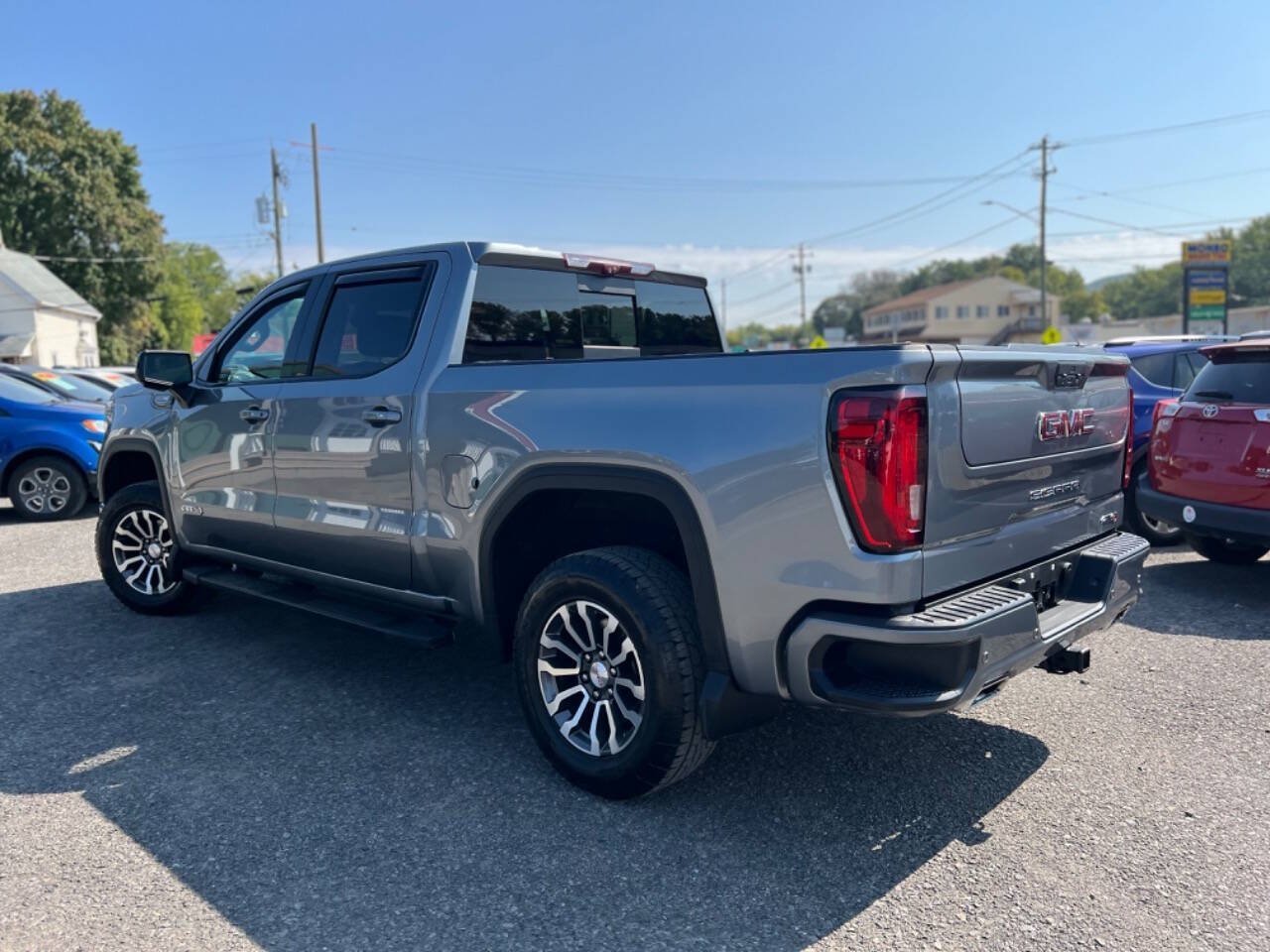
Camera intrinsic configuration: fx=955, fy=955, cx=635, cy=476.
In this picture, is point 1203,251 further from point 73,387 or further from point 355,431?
point 355,431

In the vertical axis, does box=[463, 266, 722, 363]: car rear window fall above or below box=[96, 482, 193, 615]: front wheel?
above

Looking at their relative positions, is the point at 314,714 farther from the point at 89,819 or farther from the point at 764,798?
the point at 764,798

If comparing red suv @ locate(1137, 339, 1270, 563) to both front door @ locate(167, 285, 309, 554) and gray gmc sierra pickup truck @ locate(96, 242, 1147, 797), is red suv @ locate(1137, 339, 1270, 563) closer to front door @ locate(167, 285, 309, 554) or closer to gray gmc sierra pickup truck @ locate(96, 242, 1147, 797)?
gray gmc sierra pickup truck @ locate(96, 242, 1147, 797)

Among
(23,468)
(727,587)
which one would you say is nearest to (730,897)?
(727,587)

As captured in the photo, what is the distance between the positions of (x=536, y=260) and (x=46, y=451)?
8.23 meters

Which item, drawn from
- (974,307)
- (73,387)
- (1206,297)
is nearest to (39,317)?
(73,387)

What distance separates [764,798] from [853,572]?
1136 millimetres

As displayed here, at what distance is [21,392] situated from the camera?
10273 millimetres

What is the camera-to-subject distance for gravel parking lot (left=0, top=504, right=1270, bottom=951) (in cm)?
270

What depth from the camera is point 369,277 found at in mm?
4391

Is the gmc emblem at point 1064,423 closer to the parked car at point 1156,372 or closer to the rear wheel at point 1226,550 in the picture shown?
the rear wheel at point 1226,550

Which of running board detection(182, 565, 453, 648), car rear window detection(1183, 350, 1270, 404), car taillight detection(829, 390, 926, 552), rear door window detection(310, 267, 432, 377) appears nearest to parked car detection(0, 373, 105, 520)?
running board detection(182, 565, 453, 648)

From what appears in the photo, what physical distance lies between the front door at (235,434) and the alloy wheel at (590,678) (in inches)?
77.8

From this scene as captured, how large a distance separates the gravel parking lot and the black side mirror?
58.7 inches
